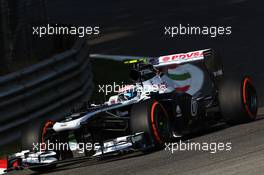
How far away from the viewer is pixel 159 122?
1023cm

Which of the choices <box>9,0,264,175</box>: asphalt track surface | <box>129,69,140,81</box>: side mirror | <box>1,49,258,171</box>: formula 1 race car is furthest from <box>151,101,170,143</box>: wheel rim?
<box>129,69,140,81</box>: side mirror

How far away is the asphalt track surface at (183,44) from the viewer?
9.12m

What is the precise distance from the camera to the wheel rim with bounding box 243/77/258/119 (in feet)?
36.9

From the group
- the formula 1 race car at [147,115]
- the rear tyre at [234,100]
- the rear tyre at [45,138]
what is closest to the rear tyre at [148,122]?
the formula 1 race car at [147,115]

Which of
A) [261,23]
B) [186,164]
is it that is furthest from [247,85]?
[261,23]

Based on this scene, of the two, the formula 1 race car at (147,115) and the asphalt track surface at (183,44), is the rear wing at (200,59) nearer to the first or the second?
the formula 1 race car at (147,115)

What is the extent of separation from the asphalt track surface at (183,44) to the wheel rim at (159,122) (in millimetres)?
225

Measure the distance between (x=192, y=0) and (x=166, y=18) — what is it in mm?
3139

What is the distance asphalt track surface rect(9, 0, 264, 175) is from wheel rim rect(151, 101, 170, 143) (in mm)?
225

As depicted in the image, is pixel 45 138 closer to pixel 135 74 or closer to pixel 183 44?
pixel 135 74

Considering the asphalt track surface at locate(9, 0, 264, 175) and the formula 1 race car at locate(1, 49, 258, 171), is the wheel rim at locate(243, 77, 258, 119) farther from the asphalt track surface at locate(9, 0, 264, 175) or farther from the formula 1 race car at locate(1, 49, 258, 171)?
the asphalt track surface at locate(9, 0, 264, 175)

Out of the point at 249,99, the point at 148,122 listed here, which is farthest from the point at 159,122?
the point at 249,99

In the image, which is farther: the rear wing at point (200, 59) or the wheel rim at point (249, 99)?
the rear wing at point (200, 59)

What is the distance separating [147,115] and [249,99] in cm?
201
